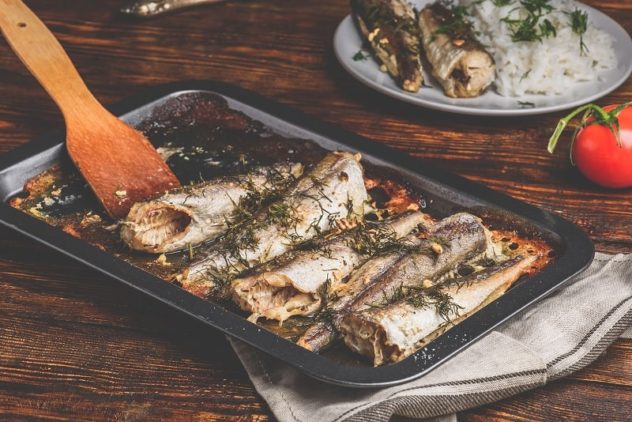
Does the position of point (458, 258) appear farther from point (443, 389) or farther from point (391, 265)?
point (443, 389)

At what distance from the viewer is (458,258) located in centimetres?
281

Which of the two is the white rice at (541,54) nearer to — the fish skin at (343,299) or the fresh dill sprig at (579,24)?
the fresh dill sprig at (579,24)

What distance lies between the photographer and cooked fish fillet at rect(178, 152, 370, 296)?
2.79m

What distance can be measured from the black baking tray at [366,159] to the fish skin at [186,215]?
23 centimetres

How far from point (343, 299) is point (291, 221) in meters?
0.41

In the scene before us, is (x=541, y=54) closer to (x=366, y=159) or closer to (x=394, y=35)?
(x=394, y=35)

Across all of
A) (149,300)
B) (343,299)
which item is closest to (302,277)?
(343,299)

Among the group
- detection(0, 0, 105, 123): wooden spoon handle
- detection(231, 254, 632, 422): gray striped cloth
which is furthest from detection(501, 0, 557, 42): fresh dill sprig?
detection(0, 0, 105, 123): wooden spoon handle

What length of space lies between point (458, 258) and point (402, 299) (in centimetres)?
34

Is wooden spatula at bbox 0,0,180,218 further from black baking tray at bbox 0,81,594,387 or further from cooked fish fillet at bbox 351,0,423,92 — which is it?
cooked fish fillet at bbox 351,0,423,92

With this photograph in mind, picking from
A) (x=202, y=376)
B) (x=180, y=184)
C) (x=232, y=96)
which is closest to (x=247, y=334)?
(x=202, y=376)

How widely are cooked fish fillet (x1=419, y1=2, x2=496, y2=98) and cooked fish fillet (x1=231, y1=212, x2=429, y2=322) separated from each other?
1.23m

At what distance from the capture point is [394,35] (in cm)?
410

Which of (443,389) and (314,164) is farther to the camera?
(314,164)
